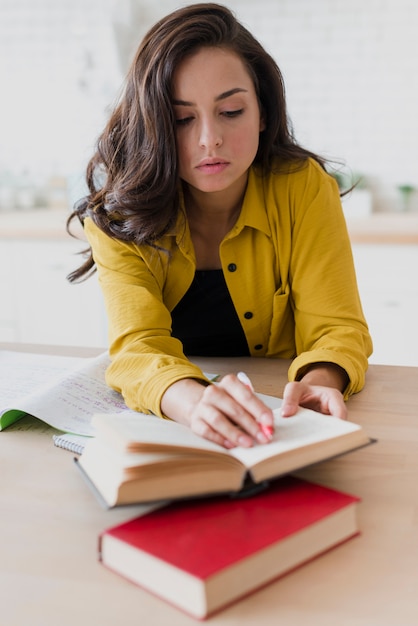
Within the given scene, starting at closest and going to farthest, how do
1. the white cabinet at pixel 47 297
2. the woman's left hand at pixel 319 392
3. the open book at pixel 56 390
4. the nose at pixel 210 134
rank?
the woman's left hand at pixel 319 392 < the open book at pixel 56 390 < the nose at pixel 210 134 < the white cabinet at pixel 47 297

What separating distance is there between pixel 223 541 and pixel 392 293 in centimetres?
234

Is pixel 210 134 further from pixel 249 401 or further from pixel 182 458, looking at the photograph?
pixel 182 458

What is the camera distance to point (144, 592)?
2.31ft

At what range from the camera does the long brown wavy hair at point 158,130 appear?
134 centimetres

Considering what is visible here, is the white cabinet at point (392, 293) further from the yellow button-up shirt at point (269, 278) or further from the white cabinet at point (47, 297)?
the yellow button-up shirt at point (269, 278)

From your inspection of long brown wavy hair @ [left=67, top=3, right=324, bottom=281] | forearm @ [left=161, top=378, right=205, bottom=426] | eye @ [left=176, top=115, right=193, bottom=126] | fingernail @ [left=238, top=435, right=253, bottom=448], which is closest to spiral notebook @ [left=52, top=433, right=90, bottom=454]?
forearm @ [left=161, top=378, right=205, bottom=426]

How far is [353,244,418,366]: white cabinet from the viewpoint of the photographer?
2.89 m

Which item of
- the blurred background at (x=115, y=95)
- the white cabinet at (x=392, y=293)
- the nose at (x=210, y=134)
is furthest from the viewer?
the blurred background at (x=115, y=95)

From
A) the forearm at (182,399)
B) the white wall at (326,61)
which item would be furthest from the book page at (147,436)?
the white wall at (326,61)

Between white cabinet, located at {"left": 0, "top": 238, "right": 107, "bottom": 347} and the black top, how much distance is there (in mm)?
1666

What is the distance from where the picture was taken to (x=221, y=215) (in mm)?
1617

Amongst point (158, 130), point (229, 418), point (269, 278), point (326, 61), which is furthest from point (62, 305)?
point (229, 418)

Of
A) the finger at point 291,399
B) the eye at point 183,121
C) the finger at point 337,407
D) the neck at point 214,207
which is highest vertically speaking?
the eye at point 183,121

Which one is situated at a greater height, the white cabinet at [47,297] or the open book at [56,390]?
the open book at [56,390]
